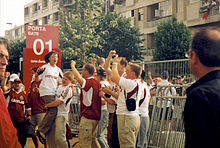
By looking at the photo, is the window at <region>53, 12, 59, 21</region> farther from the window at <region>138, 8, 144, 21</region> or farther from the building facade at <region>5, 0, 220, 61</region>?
the window at <region>138, 8, 144, 21</region>

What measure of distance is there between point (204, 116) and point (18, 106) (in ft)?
19.7

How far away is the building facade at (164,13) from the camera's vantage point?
29.3m

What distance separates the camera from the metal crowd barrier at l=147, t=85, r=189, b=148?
7.11 meters

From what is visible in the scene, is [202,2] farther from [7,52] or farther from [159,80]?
[7,52]

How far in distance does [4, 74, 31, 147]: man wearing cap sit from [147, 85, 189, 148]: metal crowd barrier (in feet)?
9.03

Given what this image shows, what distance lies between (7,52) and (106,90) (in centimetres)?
419

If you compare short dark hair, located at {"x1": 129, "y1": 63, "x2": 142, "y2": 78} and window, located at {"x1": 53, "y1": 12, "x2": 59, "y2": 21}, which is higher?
window, located at {"x1": 53, "y1": 12, "x2": 59, "y2": 21}

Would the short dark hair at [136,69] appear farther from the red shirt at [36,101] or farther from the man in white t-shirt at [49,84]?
the red shirt at [36,101]

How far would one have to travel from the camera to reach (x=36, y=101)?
8.24m

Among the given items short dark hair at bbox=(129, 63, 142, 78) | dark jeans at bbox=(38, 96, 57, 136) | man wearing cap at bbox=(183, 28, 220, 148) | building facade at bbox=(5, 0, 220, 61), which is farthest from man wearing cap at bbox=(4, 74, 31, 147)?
building facade at bbox=(5, 0, 220, 61)

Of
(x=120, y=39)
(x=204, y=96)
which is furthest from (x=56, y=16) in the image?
(x=204, y=96)

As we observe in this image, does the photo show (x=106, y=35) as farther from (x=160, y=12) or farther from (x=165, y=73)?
(x=165, y=73)

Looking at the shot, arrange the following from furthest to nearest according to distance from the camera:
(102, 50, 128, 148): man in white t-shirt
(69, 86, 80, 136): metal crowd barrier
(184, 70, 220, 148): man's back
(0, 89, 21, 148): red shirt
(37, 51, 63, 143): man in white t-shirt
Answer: (69, 86, 80, 136): metal crowd barrier
(37, 51, 63, 143): man in white t-shirt
(102, 50, 128, 148): man in white t-shirt
(0, 89, 21, 148): red shirt
(184, 70, 220, 148): man's back

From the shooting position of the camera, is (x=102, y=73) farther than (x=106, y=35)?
No
